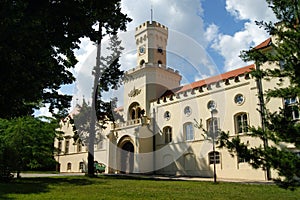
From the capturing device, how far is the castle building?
23.9m

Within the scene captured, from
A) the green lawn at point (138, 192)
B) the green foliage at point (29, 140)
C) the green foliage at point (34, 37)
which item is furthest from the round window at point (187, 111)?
the green foliage at point (34, 37)

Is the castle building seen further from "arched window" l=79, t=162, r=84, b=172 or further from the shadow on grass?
the shadow on grass

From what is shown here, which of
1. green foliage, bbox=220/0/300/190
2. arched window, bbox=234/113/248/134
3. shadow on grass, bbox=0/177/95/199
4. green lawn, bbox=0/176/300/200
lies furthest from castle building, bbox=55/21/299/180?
green foliage, bbox=220/0/300/190

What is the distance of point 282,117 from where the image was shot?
6.24m

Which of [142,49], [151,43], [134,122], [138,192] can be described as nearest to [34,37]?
[138,192]

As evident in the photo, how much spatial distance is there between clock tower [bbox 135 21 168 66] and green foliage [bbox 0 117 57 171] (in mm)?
17529

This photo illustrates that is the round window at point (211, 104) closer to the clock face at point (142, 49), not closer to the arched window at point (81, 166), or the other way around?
the clock face at point (142, 49)

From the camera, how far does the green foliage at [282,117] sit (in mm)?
5859

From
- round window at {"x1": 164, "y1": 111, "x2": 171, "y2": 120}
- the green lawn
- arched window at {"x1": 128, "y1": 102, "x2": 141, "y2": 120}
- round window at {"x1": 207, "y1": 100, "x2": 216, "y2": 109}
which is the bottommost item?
the green lawn

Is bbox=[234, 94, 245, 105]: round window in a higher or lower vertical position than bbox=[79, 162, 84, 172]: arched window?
higher

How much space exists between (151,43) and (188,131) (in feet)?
43.2

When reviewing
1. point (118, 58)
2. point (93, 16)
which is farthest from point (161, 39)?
point (93, 16)

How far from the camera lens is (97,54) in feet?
86.1

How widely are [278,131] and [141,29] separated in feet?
105
